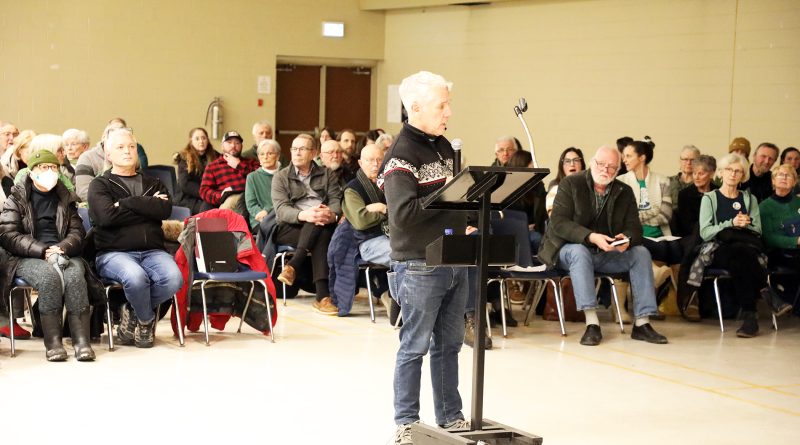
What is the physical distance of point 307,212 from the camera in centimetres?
760

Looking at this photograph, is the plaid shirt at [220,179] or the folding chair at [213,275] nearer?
the folding chair at [213,275]

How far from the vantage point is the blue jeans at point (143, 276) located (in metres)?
5.94

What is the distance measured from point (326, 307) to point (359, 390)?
233 centimetres

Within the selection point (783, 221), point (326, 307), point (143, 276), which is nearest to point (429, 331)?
point (143, 276)

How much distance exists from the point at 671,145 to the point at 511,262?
6.71 meters

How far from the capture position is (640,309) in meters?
6.78

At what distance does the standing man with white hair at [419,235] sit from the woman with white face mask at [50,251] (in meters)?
2.39

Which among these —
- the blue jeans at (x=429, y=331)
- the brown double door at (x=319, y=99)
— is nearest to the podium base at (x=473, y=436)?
the blue jeans at (x=429, y=331)

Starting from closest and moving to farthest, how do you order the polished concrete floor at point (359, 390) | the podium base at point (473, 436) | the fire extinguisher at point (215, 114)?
the podium base at point (473, 436) < the polished concrete floor at point (359, 390) < the fire extinguisher at point (215, 114)

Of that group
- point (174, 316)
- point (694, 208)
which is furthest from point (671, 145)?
point (174, 316)

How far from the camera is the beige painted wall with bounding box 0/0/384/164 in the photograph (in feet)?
38.6

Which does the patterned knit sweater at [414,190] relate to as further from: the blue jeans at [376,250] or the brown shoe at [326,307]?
the brown shoe at [326,307]

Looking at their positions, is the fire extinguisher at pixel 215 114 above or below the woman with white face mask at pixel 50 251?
above

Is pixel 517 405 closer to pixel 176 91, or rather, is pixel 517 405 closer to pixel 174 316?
pixel 174 316
